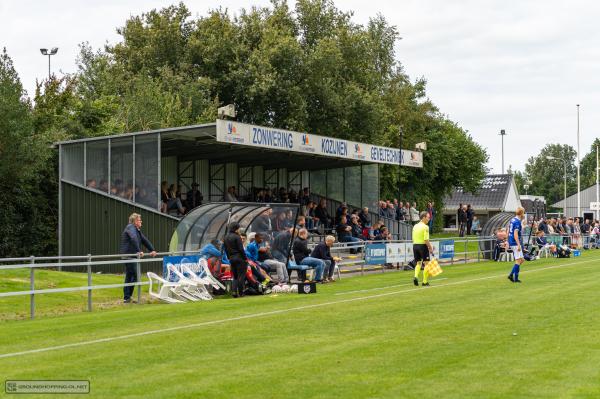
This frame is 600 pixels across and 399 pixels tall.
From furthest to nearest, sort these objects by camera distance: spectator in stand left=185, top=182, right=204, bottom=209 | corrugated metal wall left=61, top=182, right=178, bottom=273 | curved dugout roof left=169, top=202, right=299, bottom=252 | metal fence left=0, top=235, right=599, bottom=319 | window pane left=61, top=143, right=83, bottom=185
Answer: spectator in stand left=185, top=182, right=204, bottom=209 → window pane left=61, top=143, right=83, bottom=185 → corrugated metal wall left=61, top=182, right=178, bottom=273 → curved dugout roof left=169, top=202, right=299, bottom=252 → metal fence left=0, top=235, right=599, bottom=319

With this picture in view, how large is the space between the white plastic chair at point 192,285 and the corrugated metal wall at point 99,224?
847 centimetres

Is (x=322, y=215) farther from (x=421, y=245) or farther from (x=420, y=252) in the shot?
(x=420, y=252)

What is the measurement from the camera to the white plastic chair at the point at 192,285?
21.7 meters

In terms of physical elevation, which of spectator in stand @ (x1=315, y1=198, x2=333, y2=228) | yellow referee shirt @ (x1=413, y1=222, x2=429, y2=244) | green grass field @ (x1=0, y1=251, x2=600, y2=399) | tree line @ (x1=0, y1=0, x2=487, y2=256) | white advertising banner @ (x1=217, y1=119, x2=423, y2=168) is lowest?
green grass field @ (x1=0, y1=251, x2=600, y2=399)

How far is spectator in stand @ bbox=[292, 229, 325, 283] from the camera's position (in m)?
26.6

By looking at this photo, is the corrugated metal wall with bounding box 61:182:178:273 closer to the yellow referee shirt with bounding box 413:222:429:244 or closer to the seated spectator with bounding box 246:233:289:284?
the seated spectator with bounding box 246:233:289:284

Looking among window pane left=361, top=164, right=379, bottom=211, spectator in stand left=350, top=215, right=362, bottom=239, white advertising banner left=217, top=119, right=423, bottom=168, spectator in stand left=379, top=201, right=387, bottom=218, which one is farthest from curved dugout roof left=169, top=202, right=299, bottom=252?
window pane left=361, top=164, right=379, bottom=211

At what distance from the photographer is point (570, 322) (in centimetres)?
1470

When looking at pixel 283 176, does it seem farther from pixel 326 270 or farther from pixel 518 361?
pixel 518 361

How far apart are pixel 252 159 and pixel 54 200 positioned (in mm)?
8673

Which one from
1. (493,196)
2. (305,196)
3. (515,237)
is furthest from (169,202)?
(493,196)

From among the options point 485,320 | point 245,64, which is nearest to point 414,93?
point 245,64

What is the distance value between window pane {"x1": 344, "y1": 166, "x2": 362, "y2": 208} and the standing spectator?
23.4 metres

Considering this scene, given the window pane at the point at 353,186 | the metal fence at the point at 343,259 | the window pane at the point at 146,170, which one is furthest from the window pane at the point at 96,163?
the window pane at the point at 353,186
